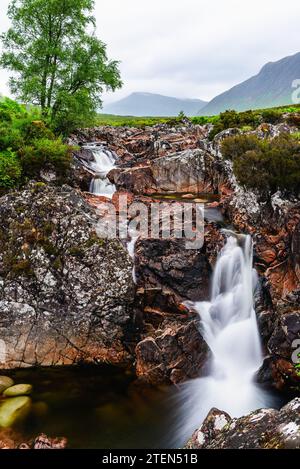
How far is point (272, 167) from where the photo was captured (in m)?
16.7

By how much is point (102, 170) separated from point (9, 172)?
1131cm

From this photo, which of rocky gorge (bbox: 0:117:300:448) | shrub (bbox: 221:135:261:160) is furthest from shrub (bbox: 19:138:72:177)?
shrub (bbox: 221:135:261:160)

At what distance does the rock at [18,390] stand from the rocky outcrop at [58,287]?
141cm

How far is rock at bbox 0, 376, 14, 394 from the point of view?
12.5 m

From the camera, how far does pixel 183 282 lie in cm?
1536

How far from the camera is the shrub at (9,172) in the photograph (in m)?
18.7

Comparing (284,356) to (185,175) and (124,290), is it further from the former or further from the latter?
(185,175)

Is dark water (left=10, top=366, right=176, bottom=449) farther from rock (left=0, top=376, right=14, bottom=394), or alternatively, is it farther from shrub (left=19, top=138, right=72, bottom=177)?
shrub (left=19, top=138, right=72, bottom=177)

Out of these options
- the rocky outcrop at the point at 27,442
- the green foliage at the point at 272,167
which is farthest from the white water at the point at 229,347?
the rocky outcrop at the point at 27,442

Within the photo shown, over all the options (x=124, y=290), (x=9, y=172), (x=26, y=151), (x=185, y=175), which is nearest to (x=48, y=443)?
(x=124, y=290)

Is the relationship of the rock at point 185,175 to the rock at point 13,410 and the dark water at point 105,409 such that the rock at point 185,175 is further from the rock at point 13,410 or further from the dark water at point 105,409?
the rock at point 13,410

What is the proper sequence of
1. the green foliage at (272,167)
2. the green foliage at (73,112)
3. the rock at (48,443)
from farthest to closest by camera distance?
1. the green foliage at (73,112)
2. the green foliage at (272,167)
3. the rock at (48,443)

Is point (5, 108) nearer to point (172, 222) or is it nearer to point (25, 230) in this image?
point (25, 230)

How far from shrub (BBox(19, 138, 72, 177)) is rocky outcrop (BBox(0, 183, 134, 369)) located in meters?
3.98
